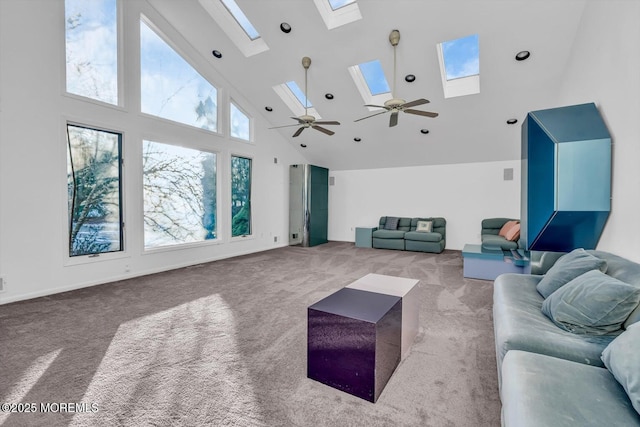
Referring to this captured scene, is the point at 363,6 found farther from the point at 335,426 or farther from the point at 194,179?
the point at 335,426

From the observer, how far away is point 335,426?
1472 millimetres

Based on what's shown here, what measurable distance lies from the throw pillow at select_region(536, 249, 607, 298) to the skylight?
3607 millimetres

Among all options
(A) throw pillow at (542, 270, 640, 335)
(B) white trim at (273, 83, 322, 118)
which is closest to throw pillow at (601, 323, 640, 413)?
(A) throw pillow at (542, 270, 640, 335)

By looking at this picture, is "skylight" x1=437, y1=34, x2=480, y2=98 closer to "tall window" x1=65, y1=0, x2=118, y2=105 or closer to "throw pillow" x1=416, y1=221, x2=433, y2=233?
"throw pillow" x1=416, y1=221, x2=433, y2=233

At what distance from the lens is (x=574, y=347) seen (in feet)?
4.77

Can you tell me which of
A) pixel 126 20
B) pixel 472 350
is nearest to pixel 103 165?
pixel 126 20

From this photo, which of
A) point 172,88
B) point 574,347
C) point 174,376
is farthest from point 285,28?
point 574,347

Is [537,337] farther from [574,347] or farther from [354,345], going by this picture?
[354,345]

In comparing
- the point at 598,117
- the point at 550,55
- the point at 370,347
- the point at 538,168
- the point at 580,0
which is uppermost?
the point at 580,0

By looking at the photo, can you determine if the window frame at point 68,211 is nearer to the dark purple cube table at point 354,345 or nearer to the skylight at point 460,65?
the dark purple cube table at point 354,345

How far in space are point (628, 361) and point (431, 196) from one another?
6684mm

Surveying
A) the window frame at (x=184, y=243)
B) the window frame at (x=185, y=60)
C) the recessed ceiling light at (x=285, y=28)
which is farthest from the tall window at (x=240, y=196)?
the recessed ceiling light at (x=285, y=28)

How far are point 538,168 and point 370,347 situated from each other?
8.15ft

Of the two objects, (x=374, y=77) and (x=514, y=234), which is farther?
(x=374, y=77)
